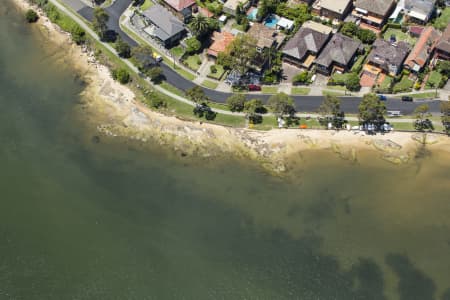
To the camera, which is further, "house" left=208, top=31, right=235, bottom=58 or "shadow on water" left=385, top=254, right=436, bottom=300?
"house" left=208, top=31, right=235, bottom=58

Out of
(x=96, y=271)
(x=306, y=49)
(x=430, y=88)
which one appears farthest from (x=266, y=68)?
(x=96, y=271)

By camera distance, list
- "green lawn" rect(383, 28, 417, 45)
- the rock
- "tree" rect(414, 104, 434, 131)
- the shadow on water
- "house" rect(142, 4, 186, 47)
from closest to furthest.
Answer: the shadow on water < the rock < "tree" rect(414, 104, 434, 131) < "house" rect(142, 4, 186, 47) < "green lawn" rect(383, 28, 417, 45)

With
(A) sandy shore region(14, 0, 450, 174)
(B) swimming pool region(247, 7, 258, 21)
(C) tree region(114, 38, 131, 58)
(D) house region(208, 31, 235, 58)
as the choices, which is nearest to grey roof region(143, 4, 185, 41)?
(C) tree region(114, 38, 131, 58)

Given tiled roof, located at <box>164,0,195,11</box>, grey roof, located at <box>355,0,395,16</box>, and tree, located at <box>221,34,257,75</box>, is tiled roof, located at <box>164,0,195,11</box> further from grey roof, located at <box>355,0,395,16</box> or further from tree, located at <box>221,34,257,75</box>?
grey roof, located at <box>355,0,395,16</box>

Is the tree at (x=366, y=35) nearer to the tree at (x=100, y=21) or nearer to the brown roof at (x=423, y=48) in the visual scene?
the brown roof at (x=423, y=48)

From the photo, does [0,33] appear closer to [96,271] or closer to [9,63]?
[9,63]

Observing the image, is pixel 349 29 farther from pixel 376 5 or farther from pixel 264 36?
pixel 264 36

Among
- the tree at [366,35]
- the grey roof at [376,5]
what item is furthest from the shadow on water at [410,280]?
the grey roof at [376,5]
